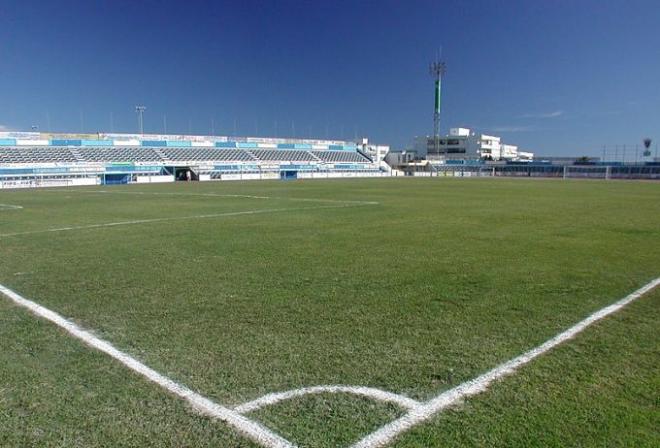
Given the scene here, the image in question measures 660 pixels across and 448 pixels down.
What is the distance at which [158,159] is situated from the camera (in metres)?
73.0

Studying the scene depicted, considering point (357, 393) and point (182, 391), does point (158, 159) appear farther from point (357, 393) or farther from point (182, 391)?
point (357, 393)

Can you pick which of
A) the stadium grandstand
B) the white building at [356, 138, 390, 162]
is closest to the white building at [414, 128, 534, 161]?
the white building at [356, 138, 390, 162]

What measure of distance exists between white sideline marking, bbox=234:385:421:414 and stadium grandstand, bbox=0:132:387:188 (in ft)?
182

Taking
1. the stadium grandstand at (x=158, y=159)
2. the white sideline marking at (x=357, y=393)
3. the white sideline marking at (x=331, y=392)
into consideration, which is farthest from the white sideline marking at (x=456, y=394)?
the stadium grandstand at (x=158, y=159)

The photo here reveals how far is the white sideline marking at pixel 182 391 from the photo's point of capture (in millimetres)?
3236

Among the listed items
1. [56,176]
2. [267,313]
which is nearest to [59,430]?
[267,313]

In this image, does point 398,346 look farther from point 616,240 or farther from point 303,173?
point 303,173

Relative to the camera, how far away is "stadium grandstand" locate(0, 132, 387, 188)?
193ft

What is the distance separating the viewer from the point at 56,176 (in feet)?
187

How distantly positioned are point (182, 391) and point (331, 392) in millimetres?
1165

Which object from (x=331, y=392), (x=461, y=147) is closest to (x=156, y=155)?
(x=331, y=392)

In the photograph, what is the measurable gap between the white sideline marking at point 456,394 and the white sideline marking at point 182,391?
592mm

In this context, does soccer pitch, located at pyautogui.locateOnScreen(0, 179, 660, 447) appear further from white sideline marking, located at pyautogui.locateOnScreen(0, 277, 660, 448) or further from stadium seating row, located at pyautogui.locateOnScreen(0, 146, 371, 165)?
stadium seating row, located at pyautogui.locateOnScreen(0, 146, 371, 165)

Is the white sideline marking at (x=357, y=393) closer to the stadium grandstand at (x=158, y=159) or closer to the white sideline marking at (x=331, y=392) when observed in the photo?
the white sideline marking at (x=331, y=392)
